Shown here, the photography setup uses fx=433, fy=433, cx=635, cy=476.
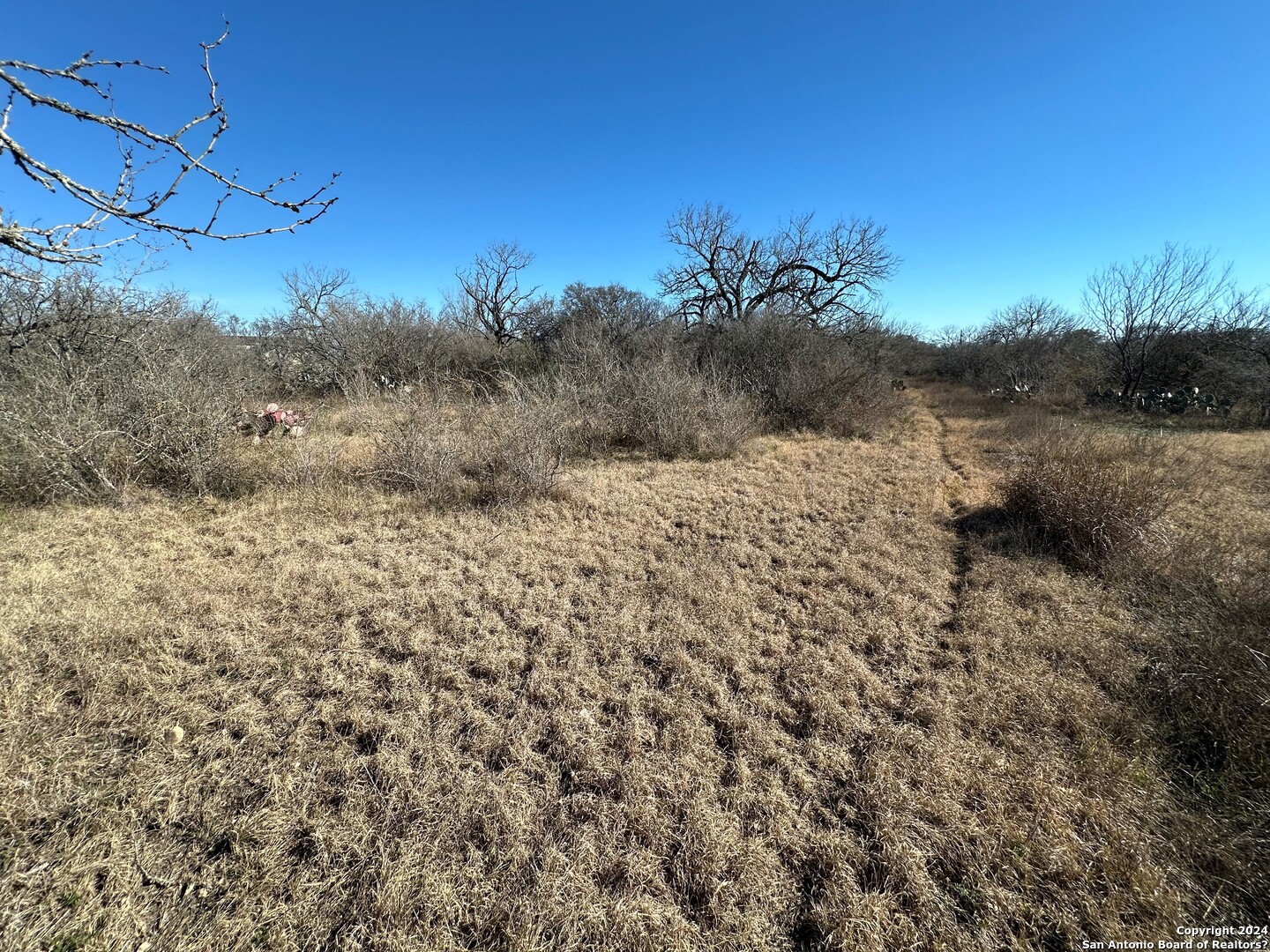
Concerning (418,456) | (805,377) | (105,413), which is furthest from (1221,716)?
(105,413)

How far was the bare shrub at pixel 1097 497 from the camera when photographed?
4.09 metres

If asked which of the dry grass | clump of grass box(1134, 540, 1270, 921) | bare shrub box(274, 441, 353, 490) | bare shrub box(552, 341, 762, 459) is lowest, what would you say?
clump of grass box(1134, 540, 1270, 921)

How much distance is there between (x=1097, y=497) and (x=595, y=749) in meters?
5.26

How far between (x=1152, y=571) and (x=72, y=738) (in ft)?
25.1

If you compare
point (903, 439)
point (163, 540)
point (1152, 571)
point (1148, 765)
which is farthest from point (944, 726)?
point (903, 439)

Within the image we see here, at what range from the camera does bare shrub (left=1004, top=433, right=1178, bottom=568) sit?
409 cm

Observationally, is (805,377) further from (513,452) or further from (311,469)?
(311,469)

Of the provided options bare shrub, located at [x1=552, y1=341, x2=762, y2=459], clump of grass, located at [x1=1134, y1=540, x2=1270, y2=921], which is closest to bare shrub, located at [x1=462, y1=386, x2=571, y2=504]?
bare shrub, located at [x1=552, y1=341, x2=762, y2=459]

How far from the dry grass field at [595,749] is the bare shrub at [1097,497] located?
352 millimetres

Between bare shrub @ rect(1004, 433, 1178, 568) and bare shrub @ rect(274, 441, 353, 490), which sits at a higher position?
bare shrub @ rect(274, 441, 353, 490)

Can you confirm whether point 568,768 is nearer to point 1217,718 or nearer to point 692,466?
point 1217,718

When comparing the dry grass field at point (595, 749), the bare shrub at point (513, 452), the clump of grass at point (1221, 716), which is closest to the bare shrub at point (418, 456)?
the bare shrub at point (513, 452)

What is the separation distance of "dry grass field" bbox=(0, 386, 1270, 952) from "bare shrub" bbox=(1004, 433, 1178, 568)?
13.8 inches

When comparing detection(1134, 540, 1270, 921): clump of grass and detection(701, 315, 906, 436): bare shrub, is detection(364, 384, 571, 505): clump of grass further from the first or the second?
detection(701, 315, 906, 436): bare shrub
